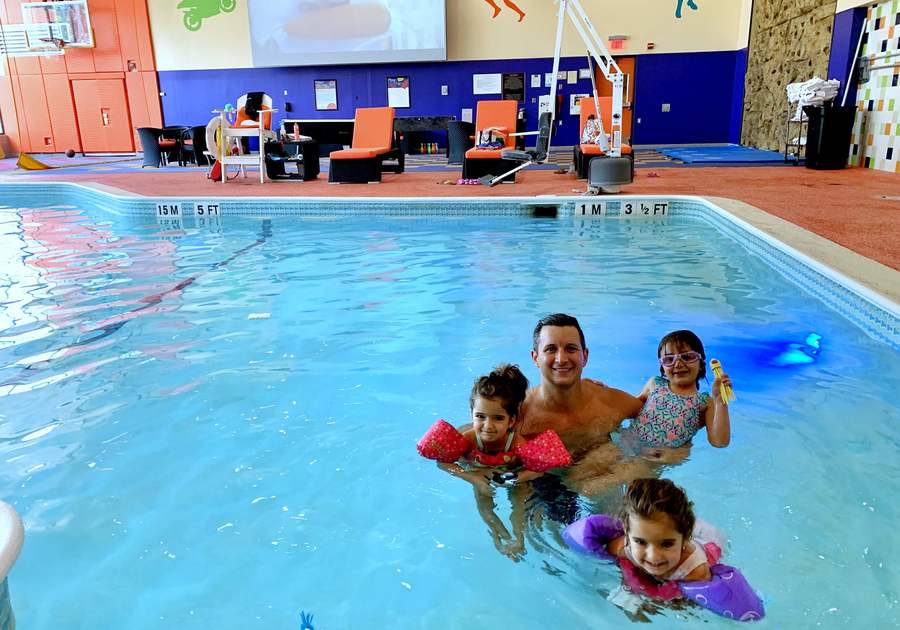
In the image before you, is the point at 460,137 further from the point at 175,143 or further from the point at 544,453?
the point at 544,453

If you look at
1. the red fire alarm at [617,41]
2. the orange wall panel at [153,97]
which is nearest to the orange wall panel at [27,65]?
the orange wall panel at [153,97]

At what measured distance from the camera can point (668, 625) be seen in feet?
5.60

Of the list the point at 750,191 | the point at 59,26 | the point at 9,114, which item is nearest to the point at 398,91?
the point at 59,26

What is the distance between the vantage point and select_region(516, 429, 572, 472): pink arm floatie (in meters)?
2.12

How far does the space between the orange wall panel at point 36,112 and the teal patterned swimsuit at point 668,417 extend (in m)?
19.8

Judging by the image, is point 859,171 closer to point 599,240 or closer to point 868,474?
point 599,240

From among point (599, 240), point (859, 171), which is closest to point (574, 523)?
point (599, 240)

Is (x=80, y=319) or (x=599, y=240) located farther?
(x=599, y=240)

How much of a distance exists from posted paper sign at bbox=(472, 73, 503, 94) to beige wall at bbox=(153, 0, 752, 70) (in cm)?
42

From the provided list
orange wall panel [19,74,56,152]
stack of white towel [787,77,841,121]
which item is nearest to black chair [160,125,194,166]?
orange wall panel [19,74,56,152]

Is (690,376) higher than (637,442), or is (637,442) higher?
(690,376)

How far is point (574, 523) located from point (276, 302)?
323 centimetres

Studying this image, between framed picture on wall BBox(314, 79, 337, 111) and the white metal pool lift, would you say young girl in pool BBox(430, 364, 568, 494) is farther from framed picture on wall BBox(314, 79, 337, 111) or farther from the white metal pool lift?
framed picture on wall BBox(314, 79, 337, 111)

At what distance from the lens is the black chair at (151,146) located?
1367 centimetres
